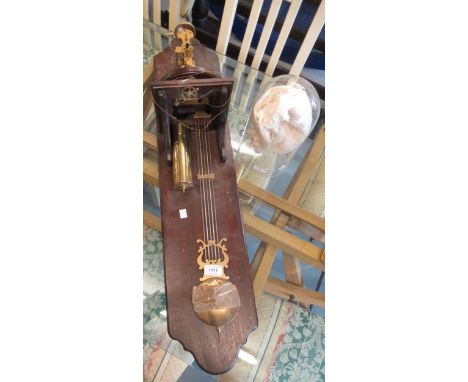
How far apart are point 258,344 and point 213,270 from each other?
0.25 metres

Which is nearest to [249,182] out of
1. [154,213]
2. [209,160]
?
[209,160]

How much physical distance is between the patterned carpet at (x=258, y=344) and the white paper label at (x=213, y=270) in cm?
15

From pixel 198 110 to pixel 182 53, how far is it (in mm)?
135

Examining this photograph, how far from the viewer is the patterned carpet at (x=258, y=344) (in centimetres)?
88

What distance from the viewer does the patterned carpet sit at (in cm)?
88

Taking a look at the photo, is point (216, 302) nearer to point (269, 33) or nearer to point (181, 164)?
point (181, 164)

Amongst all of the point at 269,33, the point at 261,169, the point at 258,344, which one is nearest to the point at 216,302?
the point at 258,344

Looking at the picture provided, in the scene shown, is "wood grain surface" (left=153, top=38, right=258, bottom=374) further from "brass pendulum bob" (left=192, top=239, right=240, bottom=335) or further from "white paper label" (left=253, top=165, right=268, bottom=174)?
"white paper label" (left=253, top=165, right=268, bottom=174)

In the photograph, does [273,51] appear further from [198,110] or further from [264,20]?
[198,110]

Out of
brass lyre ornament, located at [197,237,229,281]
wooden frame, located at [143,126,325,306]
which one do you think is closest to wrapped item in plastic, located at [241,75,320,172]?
wooden frame, located at [143,126,325,306]

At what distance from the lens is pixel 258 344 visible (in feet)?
3.03

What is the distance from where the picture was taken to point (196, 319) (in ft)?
2.59

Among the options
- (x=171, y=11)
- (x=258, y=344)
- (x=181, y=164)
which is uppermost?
(x=171, y=11)

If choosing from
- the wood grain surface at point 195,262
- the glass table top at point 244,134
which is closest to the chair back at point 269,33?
the glass table top at point 244,134
